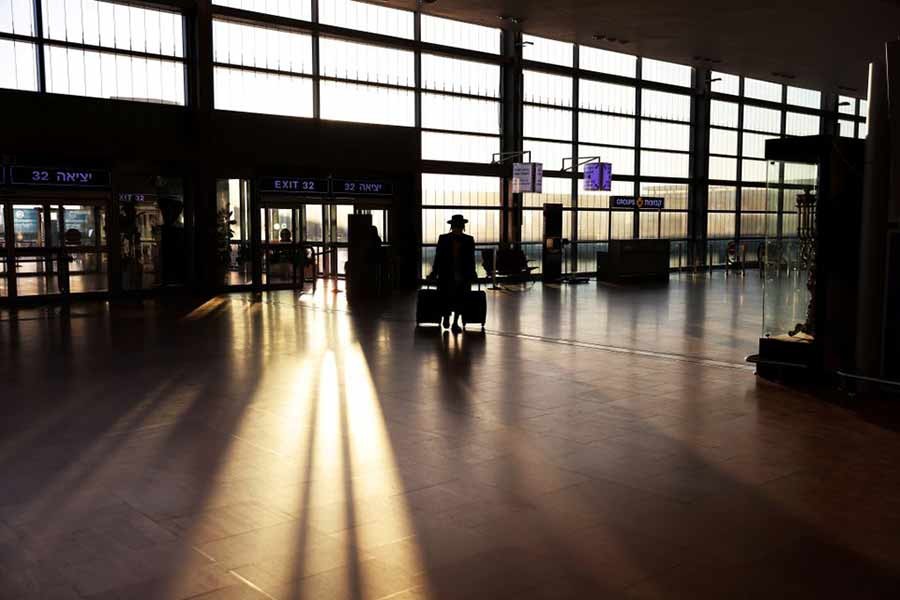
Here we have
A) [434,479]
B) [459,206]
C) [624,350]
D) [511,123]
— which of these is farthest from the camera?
[511,123]

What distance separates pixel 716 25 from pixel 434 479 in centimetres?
1212

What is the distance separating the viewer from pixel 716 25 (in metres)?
14.8

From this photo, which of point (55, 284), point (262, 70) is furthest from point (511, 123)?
point (55, 284)

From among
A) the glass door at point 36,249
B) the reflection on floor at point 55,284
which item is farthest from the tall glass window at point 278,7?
the reflection on floor at point 55,284

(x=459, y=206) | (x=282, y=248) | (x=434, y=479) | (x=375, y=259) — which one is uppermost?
(x=459, y=206)

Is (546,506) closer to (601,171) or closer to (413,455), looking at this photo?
(413,455)

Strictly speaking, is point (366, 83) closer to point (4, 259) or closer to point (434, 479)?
point (4, 259)

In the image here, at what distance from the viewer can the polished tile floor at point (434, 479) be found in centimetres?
389

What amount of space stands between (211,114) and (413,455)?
1446cm

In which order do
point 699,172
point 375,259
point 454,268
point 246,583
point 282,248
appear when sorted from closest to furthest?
point 246,583, point 454,268, point 375,259, point 282,248, point 699,172

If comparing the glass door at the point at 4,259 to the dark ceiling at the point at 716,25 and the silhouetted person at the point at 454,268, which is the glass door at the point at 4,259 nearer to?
the dark ceiling at the point at 716,25

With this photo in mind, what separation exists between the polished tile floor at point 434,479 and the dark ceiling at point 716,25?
6.16 m

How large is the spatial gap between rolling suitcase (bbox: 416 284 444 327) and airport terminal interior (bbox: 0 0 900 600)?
2.1 inches

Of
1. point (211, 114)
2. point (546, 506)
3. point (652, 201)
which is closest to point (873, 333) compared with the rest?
point (546, 506)
